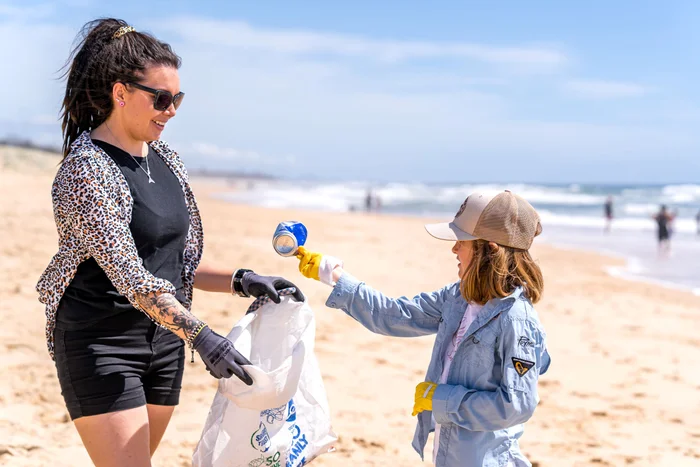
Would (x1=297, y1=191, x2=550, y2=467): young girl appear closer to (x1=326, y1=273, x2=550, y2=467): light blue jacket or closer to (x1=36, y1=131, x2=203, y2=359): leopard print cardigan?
(x1=326, y1=273, x2=550, y2=467): light blue jacket

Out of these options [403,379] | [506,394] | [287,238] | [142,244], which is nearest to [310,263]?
[287,238]

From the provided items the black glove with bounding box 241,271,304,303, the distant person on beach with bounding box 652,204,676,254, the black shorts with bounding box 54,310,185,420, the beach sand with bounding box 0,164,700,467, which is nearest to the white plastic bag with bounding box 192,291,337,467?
the black glove with bounding box 241,271,304,303

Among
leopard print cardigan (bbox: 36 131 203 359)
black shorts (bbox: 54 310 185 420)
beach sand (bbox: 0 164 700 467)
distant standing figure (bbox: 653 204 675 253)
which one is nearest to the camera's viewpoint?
leopard print cardigan (bbox: 36 131 203 359)

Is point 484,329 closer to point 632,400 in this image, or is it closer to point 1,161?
point 632,400

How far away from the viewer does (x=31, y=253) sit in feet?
29.8

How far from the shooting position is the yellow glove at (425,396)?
7.47 feet

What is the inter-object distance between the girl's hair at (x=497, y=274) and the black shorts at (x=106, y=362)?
1.11 metres

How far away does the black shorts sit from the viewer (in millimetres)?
2180

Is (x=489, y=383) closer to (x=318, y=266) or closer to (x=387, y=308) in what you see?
(x=387, y=308)

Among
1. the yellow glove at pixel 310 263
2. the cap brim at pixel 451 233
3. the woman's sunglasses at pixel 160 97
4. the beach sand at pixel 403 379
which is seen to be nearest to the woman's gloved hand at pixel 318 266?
the yellow glove at pixel 310 263

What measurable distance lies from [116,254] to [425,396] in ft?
3.63

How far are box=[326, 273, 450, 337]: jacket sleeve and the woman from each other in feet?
1.90

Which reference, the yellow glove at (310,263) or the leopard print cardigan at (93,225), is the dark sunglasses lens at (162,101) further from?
the yellow glove at (310,263)

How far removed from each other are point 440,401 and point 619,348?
5.80m
